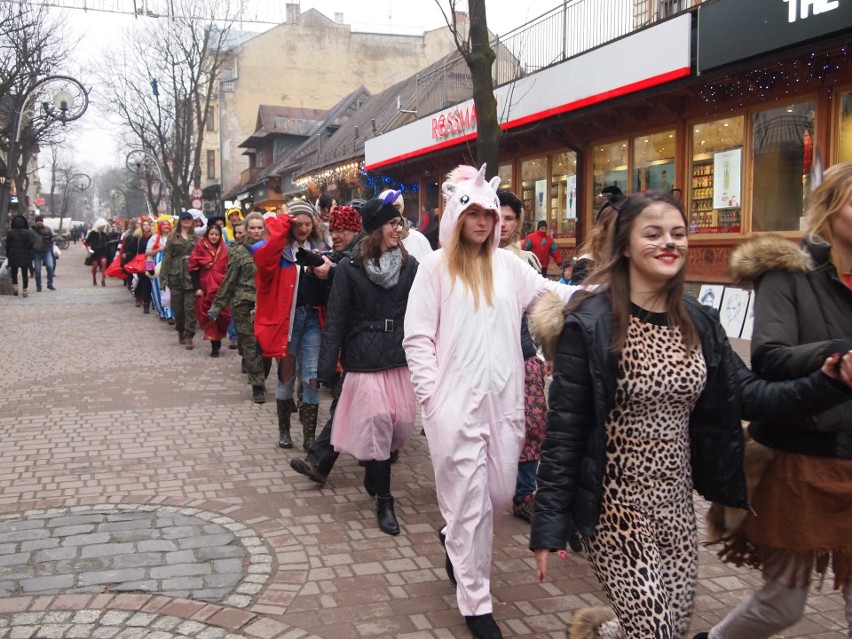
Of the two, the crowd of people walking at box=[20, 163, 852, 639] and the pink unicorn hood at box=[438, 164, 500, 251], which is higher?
the pink unicorn hood at box=[438, 164, 500, 251]

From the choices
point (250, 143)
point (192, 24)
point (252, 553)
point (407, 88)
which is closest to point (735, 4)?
point (252, 553)

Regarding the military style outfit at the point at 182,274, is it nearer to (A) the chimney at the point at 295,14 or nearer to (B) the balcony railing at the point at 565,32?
(B) the balcony railing at the point at 565,32

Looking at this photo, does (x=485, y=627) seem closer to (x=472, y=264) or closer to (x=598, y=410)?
(x=598, y=410)

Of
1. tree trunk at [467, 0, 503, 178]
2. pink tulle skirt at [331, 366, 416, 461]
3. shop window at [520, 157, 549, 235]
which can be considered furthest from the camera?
shop window at [520, 157, 549, 235]

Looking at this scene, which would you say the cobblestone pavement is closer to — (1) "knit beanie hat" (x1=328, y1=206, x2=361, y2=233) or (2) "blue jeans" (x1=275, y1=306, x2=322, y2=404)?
(2) "blue jeans" (x1=275, y1=306, x2=322, y2=404)

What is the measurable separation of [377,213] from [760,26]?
7.74 meters

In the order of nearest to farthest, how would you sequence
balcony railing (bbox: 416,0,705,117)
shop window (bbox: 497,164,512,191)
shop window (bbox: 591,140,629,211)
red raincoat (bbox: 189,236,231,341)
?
red raincoat (bbox: 189,236,231,341)
balcony railing (bbox: 416,0,705,117)
shop window (bbox: 591,140,629,211)
shop window (bbox: 497,164,512,191)

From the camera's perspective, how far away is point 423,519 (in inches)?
211

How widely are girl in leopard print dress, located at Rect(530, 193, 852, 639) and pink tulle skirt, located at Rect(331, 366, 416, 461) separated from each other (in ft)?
7.80

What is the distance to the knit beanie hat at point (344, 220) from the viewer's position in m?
6.29

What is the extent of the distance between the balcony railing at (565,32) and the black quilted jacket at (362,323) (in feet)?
30.6

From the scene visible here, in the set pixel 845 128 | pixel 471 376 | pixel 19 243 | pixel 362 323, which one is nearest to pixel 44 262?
pixel 19 243

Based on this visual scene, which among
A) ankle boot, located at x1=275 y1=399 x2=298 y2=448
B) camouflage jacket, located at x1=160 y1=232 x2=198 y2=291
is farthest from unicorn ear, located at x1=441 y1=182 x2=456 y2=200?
camouflage jacket, located at x1=160 y1=232 x2=198 y2=291

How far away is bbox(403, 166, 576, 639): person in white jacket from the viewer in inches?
146
